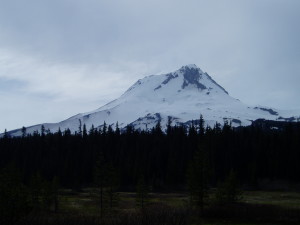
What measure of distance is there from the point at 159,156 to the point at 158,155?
0.34m

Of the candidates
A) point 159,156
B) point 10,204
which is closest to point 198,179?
point 10,204

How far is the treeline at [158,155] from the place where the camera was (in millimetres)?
90125

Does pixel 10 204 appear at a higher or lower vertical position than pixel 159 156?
lower

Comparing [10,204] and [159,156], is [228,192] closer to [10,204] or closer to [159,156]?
[10,204]

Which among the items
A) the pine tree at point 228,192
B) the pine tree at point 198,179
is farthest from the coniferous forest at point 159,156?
the pine tree at point 228,192

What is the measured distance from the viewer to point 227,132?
104 meters

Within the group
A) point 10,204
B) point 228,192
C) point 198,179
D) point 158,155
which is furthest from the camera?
point 158,155

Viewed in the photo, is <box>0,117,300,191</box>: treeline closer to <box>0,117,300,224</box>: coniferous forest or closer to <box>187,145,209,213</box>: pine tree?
<box>0,117,300,224</box>: coniferous forest

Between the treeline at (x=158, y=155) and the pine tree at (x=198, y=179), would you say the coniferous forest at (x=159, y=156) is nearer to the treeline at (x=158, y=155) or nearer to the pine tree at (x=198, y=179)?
the treeline at (x=158, y=155)

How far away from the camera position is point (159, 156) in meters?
99.6

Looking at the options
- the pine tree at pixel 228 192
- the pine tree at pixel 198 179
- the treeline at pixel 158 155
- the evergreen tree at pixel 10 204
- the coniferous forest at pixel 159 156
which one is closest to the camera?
the evergreen tree at pixel 10 204

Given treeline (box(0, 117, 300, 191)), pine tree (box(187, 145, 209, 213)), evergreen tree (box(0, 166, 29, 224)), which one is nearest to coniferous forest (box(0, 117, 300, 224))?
treeline (box(0, 117, 300, 191))

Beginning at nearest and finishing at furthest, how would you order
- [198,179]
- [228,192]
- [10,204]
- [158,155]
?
1. [10,204]
2. [228,192]
3. [198,179]
4. [158,155]

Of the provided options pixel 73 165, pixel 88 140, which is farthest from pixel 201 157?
pixel 88 140
